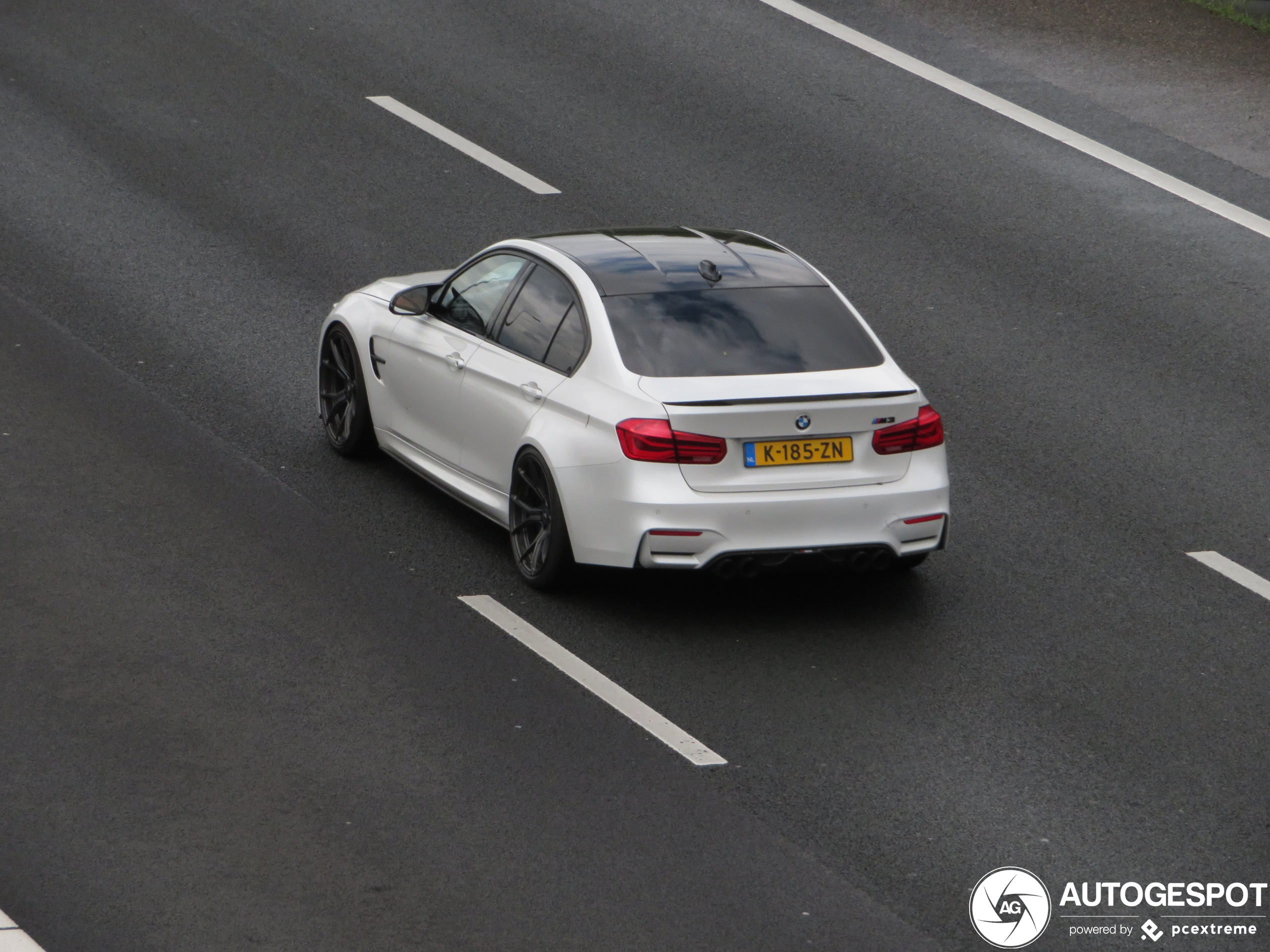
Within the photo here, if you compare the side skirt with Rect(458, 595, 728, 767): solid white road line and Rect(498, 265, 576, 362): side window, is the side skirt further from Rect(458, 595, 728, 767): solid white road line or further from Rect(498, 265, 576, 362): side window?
Rect(498, 265, 576, 362): side window

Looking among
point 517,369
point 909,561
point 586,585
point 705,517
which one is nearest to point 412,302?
point 517,369

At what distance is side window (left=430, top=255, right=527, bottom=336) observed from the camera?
9203mm

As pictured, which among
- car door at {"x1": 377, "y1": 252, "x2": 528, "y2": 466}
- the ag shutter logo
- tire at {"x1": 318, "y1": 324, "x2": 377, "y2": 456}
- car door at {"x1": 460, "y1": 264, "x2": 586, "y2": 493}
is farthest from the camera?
tire at {"x1": 318, "y1": 324, "x2": 377, "y2": 456}

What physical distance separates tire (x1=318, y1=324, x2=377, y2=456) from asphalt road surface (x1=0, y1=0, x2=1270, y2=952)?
14 centimetres

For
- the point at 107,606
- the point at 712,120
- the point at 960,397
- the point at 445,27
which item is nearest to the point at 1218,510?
the point at 960,397

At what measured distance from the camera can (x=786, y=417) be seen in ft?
25.9

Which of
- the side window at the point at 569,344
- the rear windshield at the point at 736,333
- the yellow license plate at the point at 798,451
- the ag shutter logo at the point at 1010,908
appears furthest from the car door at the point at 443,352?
the ag shutter logo at the point at 1010,908

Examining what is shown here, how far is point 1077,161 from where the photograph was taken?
Result: 50.3ft

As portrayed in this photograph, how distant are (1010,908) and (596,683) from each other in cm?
219

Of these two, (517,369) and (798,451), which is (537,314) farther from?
(798,451)

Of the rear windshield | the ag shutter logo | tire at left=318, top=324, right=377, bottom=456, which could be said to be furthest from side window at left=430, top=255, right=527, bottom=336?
the ag shutter logo

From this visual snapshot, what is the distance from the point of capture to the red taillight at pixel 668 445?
25.7 feet

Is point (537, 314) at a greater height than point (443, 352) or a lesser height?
greater

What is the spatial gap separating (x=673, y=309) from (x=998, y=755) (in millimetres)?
2709
